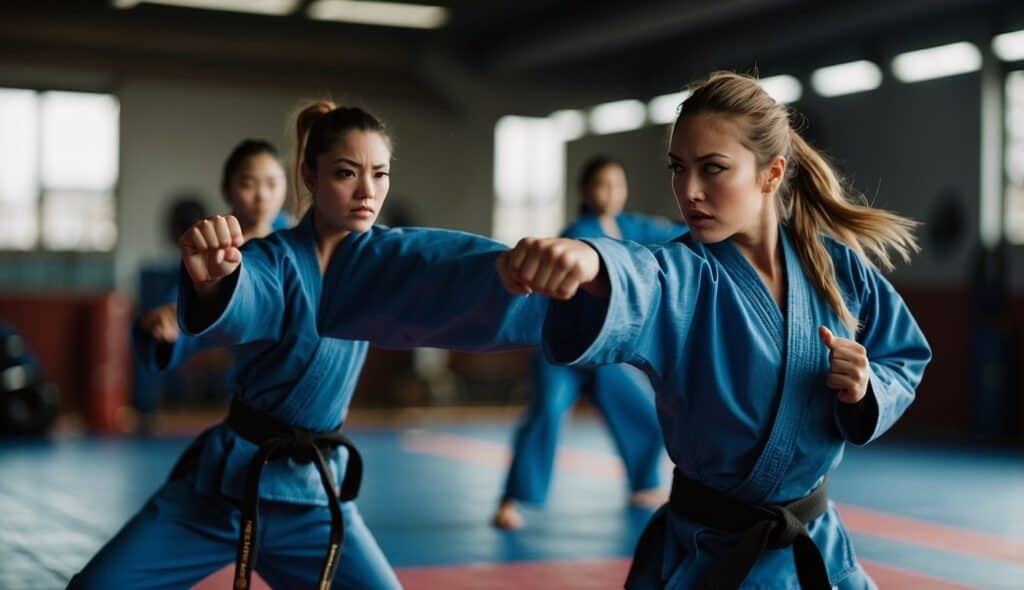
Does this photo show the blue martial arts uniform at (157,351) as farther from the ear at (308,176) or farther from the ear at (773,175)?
the ear at (773,175)

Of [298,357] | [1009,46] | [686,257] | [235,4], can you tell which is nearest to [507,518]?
[298,357]

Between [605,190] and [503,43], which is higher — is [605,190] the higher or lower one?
the lower one

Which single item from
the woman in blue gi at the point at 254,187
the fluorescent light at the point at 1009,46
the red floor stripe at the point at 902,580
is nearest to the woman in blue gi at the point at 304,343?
the woman in blue gi at the point at 254,187

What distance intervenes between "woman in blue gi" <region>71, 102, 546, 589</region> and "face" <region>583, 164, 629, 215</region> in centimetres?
306

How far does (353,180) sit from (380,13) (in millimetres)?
11055

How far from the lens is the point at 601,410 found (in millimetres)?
5926

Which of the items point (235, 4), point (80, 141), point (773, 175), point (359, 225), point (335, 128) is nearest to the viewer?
point (773, 175)

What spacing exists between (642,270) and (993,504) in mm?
5283

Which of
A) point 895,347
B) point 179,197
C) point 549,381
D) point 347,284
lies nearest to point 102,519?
point 549,381

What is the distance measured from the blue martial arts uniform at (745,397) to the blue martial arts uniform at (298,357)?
225 mm

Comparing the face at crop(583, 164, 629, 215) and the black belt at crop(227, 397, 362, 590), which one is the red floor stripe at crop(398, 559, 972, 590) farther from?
the face at crop(583, 164, 629, 215)

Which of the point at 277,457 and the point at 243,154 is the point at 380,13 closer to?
the point at 243,154

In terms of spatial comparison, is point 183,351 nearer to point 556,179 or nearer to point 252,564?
point 252,564

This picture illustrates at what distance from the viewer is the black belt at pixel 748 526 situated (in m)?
1.92
